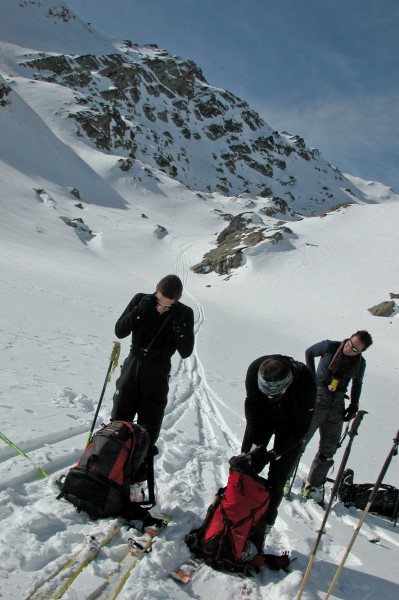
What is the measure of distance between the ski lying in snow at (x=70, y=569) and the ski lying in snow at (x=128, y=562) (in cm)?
19

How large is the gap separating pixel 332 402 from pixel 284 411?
1.62 meters

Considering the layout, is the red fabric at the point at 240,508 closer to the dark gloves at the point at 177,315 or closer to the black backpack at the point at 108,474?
the black backpack at the point at 108,474

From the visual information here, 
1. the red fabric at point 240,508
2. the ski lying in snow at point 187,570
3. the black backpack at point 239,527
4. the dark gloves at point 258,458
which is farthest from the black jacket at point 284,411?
the ski lying in snow at point 187,570

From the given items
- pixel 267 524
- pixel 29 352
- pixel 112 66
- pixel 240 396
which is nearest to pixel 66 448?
pixel 267 524

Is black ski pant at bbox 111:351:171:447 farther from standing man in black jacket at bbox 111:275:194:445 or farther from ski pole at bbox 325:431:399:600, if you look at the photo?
ski pole at bbox 325:431:399:600

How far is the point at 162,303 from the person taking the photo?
13.0 feet

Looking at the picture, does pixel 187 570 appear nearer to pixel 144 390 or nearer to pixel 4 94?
pixel 144 390

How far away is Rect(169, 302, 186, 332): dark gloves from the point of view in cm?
397

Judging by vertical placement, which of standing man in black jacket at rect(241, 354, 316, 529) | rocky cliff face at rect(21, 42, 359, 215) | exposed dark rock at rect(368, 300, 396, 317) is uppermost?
rocky cliff face at rect(21, 42, 359, 215)

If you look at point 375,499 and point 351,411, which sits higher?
point 351,411

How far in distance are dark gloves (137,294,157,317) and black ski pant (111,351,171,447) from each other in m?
0.39

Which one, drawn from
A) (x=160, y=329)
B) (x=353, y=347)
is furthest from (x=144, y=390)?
(x=353, y=347)

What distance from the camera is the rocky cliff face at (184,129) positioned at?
295 feet

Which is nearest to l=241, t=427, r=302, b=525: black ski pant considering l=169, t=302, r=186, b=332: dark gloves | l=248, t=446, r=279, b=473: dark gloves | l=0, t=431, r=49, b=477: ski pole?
l=248, t=446, r=279, b=473: dark gloves
